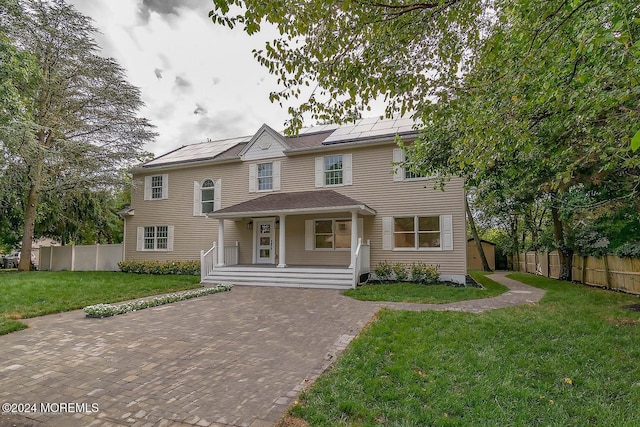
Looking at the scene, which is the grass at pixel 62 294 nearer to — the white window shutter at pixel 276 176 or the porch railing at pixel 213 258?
the porch railing at pixel 213 258

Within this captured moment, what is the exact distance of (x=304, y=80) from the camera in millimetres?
4480

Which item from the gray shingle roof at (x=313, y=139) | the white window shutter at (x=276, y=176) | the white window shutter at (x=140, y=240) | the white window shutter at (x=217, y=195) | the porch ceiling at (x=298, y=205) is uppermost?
the gray shingle roof at (x=313, y=139)

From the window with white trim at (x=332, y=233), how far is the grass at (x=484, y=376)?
25.0 ft

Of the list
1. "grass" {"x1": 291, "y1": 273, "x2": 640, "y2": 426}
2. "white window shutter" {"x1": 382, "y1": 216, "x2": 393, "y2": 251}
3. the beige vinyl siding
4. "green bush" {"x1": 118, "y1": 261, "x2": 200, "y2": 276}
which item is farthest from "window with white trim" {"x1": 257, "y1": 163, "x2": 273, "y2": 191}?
"grass" {"x1": 291, "y1": 273, "x2": 640, "y2": 426}

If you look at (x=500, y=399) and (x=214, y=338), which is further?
(x=214, y=338)

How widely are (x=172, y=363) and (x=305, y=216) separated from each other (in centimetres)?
1029

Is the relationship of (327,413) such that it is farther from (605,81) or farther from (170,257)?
(170,257)

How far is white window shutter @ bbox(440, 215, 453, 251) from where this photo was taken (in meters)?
12.4

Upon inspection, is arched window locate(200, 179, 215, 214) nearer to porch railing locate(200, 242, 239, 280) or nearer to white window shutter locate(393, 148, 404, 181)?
porch railing locate(200, 242, 239, 280)

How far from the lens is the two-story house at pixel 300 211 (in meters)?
12.5

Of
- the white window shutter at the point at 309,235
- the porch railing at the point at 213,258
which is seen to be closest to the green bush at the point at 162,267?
the porch railing at the point at 213,258

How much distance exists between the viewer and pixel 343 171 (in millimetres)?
14117

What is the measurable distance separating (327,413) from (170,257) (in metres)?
15.5

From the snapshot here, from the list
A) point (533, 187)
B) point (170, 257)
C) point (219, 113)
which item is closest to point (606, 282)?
point (533, 187)
